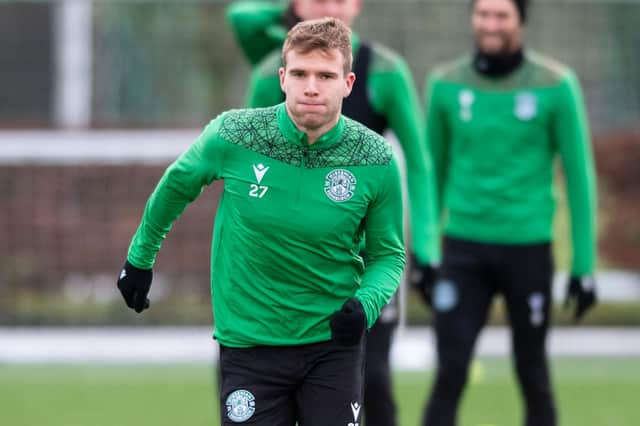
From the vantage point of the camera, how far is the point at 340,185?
4.75 metres

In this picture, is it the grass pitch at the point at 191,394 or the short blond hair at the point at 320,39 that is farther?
the grass pitch at the point at 191,394

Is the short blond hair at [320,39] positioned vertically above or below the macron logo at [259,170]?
above

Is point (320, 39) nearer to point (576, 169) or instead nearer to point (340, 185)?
point (340, 185)

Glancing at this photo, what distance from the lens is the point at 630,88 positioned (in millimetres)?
16000

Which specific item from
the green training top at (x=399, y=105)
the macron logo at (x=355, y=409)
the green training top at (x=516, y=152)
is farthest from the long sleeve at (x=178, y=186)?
the green training top at (x=516, y=152)

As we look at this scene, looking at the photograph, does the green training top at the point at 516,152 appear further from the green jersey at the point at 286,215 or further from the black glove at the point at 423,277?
the green jersey at the point at 286,215

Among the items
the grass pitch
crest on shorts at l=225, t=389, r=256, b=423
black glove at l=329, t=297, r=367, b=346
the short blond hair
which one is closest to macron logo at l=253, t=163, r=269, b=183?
the short blond hair

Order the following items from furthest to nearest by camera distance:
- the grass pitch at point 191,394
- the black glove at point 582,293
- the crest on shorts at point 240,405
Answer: the grass pitch at point 191,394 → the black glove at point 582,293 → the crest on shorts at point 240,405

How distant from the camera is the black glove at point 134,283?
489 centimetres

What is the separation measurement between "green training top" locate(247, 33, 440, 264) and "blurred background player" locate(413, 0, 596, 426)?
1.78 ft

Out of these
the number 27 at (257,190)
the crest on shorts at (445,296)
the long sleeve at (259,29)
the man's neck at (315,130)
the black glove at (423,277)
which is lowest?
the crest on shorts at (445,296)

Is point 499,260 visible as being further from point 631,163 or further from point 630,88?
point 630,88

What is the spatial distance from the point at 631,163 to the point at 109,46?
585 centimetres

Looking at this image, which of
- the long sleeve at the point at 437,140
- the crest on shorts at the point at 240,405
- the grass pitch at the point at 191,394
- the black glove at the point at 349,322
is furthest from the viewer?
the grass pitch at the point at 191,394
